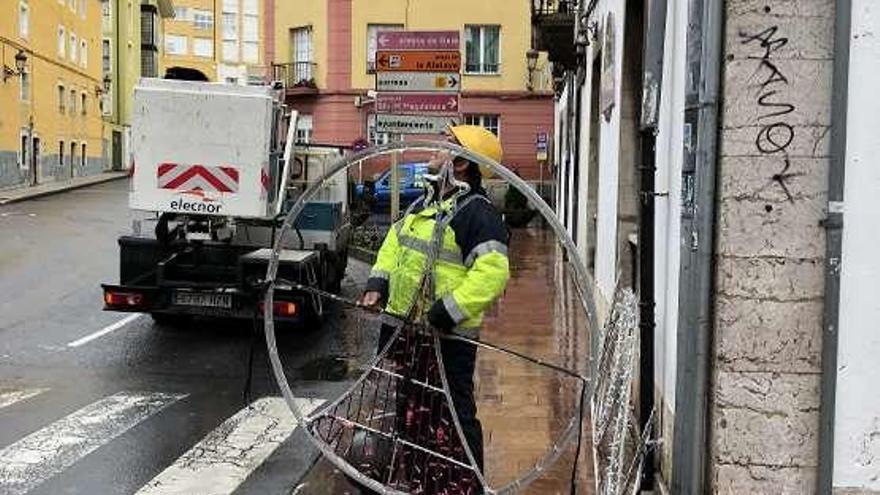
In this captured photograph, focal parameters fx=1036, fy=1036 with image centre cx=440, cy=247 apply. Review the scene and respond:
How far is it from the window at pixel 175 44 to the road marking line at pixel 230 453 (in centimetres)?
8257

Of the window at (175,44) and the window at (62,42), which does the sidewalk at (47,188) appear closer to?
the window at (62,42)

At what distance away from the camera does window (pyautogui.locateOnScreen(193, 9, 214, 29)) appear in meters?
86.8

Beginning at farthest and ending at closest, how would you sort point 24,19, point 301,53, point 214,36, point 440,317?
point 214,36 < point 301,53 < point 24,19 < point 440,317

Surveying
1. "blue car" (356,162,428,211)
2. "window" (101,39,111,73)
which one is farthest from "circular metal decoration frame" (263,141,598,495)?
"window" (101,39,111,73)

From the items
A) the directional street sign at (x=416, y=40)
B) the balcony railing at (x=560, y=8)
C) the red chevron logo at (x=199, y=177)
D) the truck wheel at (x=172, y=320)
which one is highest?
the balcony railing at (x=560, y=8)

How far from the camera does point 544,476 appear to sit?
19.2 feet

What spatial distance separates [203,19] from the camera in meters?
87.5

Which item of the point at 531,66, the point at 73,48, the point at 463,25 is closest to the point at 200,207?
the point at 531,66

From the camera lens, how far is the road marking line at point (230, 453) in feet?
19.2

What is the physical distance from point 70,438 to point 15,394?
1.51m

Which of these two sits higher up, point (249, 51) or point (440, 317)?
point (249, 51)

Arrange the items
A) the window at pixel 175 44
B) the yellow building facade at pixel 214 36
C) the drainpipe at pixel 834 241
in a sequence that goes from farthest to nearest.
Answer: the window at pixel 175 44, the yellow building facade at pixel 214 36, the drainpipe at pixel 834 241

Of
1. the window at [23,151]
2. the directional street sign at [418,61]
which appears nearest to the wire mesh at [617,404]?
the directional street sign at [418,61]

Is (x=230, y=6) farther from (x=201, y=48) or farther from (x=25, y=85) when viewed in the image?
(x=25, y=85)
